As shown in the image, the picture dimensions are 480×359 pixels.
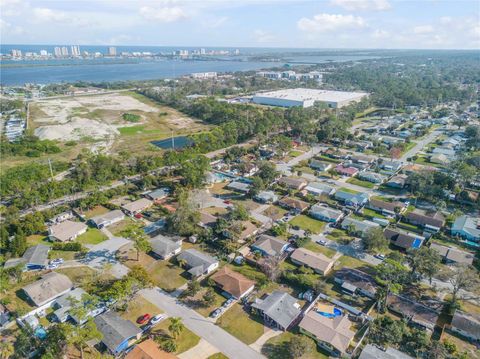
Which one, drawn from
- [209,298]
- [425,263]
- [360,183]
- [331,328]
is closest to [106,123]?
[360,183]

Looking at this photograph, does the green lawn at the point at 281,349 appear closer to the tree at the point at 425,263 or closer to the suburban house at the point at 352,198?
the tree at the point at 425,263

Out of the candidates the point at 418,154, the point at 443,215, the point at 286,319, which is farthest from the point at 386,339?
the point at 418,154

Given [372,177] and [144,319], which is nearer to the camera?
[144,319]

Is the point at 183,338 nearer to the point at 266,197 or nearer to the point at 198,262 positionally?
the point at 198,262

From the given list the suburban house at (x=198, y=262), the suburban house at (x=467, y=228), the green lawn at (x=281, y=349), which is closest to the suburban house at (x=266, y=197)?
the suburban house at (x=198, y=262)

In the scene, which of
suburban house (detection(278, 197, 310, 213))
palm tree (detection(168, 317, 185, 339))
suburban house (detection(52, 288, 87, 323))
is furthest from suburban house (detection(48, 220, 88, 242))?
suburban house (detection(278, 197, 310, 213))

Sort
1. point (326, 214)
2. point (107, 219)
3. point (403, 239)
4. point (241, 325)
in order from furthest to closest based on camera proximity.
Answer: point (326, 214)
point (107, 219)
point (403, 239)
point (241, 325)

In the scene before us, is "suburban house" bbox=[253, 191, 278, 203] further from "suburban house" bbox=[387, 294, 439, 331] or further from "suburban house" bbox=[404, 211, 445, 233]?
"suburban house" bbox=[387, 294, 439, 331]
